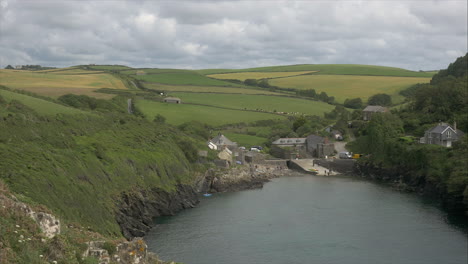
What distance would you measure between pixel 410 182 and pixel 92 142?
38179 mm

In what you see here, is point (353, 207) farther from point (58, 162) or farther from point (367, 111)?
point (367, 111)

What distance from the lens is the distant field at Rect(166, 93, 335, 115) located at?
11238cm

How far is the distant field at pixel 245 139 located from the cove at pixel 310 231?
1067 inches

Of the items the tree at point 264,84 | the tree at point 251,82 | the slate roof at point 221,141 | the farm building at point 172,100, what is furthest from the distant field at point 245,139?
the tree at point 251,82

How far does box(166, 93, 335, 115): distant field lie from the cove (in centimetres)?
5328

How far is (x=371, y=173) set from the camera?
2894 inches

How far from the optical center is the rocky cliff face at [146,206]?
134 feet

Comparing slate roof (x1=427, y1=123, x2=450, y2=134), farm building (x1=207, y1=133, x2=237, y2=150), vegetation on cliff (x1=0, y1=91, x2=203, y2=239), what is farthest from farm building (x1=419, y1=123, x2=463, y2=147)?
vegetation on cliff (x1=0, y1=91, x2=203, y2=239)

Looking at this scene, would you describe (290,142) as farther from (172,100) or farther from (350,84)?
(350,84)

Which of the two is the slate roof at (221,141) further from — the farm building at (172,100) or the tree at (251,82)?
the tree at (251,82)

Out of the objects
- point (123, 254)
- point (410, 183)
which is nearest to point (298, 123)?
point (410, 183)

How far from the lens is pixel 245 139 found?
89.3m

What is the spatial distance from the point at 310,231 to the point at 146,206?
48.0 feet

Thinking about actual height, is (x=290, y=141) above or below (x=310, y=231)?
above
